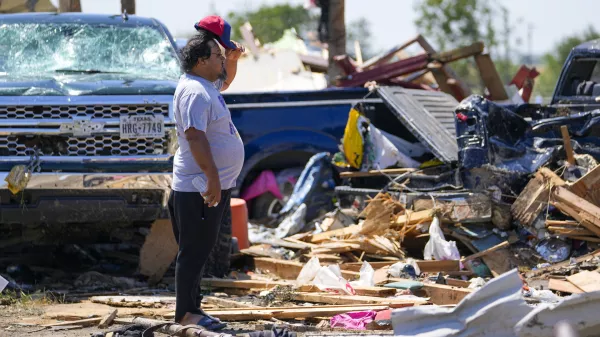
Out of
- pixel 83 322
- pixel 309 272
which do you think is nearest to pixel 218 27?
pixel 83 322

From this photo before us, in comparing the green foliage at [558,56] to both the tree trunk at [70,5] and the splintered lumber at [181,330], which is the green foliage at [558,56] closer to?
the tree trunk at [70,5]

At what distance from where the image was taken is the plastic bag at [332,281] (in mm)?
7323

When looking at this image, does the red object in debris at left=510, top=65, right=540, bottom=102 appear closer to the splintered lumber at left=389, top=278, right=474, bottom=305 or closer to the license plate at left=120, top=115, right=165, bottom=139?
the license plate at left=120, top=115, right=165, bottom=139

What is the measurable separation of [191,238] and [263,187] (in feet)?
20.0

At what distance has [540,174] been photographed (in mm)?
8586

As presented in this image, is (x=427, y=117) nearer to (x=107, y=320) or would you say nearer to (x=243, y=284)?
(x=243, y=284)

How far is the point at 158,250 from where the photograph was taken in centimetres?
→ 836

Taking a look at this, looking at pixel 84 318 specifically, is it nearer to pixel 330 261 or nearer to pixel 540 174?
pixel 330 261

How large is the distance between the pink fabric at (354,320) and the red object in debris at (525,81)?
9423 millimetres

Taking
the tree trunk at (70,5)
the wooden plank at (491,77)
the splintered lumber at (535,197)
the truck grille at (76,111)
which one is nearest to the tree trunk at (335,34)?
the wooden plank at (491,77)

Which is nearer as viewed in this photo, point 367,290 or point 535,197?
point 367,290

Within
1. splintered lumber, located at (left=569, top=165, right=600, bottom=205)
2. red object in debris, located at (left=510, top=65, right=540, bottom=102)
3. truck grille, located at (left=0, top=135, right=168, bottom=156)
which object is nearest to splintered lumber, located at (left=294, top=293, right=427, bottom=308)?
truck grille, located at (left=0, top=135, right=168, bottom=156)

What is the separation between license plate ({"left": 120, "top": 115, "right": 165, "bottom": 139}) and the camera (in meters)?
8.02

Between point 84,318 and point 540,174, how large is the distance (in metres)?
4.30
